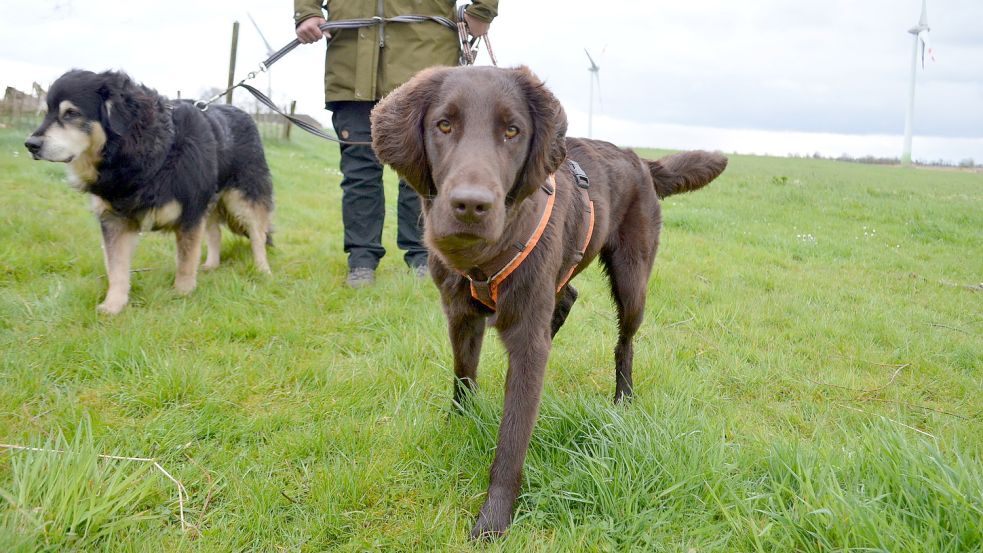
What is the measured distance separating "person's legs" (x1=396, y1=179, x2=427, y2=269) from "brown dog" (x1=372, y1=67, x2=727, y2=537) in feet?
8.04

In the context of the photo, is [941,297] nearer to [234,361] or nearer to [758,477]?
[758,477]

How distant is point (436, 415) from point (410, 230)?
8.57 feet

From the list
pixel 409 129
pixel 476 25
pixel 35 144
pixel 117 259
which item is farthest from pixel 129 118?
pixel 409 129

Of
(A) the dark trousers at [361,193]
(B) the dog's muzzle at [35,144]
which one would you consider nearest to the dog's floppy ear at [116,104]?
(B) the dog's muzzle at [35,144]

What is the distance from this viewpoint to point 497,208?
188 centimetres

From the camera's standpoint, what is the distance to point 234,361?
323 centimetres

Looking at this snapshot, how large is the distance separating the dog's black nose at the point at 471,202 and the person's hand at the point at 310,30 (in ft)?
9.77

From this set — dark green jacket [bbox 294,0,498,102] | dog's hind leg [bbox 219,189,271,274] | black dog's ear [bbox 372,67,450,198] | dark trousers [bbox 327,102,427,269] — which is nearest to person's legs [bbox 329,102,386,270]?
dark trousers [bbox 327,102,427,269]

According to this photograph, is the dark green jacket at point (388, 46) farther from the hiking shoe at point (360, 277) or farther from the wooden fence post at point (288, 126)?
the wooden fence post at point (288, 126)

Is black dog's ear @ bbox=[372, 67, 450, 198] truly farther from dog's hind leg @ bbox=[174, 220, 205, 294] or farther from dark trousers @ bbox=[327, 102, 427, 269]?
dog's hind leg @ bbox=[174, 220, 205, 294]

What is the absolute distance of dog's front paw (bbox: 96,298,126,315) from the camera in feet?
12.5

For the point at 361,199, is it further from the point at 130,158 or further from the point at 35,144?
the point at 35,144

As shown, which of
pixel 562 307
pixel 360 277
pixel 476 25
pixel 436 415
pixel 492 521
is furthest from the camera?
pixel 360 277

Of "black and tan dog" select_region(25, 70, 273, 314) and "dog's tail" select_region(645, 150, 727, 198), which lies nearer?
"dog's tail" select_region(645, 150, 727, 198)
